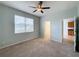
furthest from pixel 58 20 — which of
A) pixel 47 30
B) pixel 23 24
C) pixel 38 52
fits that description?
pixel 38 52

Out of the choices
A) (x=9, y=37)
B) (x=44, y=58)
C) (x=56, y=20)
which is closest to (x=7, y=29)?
(x=9, y=37)

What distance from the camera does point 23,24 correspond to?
759 cm

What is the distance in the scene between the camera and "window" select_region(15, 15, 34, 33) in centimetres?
678

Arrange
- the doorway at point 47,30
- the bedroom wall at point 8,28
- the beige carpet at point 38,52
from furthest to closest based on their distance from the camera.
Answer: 1. the doorway at point 47,30
2. the bedroom wall at point 8,28
3. the beige carpet at point 38,52

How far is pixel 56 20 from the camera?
7805 mm

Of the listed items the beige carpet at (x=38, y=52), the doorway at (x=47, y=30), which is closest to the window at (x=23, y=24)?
the doorway at (x=47, y=30)

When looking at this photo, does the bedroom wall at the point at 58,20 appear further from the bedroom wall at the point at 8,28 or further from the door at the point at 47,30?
the bedroom wall at the point at 8,28

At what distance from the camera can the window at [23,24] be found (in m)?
6.78

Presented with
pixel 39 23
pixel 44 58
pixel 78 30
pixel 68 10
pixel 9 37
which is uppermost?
pixel 68 10

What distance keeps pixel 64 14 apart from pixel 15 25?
3624 millimetres

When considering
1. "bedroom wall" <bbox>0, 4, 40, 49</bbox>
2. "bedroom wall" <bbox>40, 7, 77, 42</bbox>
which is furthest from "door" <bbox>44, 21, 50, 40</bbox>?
"bedroom wall" <bbox>0, 4, 40, 49</bbox>

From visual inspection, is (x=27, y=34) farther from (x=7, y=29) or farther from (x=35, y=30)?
(x=7, y=29)

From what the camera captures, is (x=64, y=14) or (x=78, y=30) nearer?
(x=78, y=30)

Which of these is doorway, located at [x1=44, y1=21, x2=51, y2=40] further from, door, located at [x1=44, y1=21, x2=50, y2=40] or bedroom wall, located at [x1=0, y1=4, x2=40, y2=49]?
bedroom wall, located at [x1=0, y1=4, x2=40, y2=49]
